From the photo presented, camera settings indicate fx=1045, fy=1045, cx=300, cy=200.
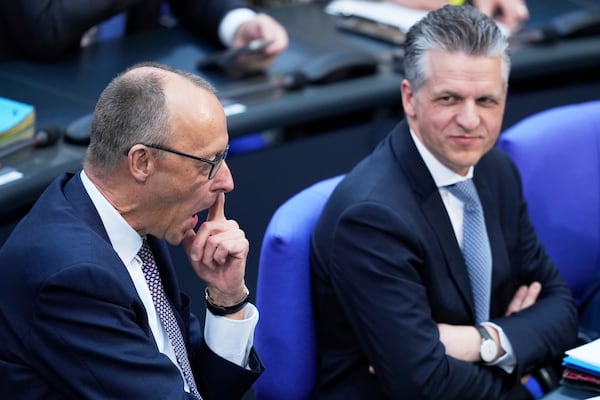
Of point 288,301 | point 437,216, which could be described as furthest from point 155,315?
point 437,216

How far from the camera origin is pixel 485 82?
2.06m

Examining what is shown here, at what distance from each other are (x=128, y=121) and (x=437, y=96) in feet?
2.43

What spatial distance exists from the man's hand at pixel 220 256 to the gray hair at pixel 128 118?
0.25 metres

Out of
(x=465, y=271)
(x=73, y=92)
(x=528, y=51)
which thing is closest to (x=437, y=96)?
(x=465, y=271)

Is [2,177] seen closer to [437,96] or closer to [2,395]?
[2,395]

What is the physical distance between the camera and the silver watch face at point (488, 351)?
6.62 feet

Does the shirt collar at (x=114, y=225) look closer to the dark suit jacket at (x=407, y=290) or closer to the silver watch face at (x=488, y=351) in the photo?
the dark suit jacket at (x=407, y=290)

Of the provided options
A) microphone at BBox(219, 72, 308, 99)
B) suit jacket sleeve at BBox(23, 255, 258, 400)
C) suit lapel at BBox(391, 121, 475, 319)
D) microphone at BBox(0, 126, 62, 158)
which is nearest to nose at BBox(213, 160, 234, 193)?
suit jacket sleeve at BBox(23, 255, 258, 400)

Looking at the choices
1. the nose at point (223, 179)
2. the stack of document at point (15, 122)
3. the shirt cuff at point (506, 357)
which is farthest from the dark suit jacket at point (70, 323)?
the shirt cuff at point (506, 357)

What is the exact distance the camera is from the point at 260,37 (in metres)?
2.81

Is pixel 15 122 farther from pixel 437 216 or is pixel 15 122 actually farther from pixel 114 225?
pixel 437 216

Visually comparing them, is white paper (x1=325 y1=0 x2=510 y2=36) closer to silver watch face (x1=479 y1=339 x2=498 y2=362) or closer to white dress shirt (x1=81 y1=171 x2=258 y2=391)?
silver watch face (x1=479 y1=339 x2=498 y2=362)

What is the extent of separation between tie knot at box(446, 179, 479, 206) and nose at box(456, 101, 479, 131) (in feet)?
0.46

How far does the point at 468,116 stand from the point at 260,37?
0.93 m
